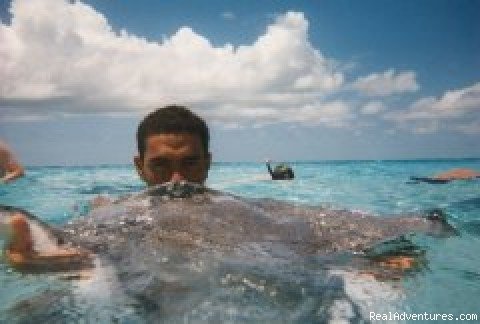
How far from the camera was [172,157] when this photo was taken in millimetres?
4422

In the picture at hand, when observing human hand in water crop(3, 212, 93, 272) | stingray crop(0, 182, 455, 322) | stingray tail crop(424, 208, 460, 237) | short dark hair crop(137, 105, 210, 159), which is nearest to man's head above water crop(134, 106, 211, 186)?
short dark hair crop(137, 105, 210, 159)

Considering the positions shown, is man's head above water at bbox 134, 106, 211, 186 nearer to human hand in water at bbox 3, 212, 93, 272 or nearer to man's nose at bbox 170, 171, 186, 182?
man's nose at bbox 170, 171, 186, 182

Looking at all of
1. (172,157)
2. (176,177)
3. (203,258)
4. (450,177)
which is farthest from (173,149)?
(450,177)

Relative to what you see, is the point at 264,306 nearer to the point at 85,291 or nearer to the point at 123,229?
the point at 85,291

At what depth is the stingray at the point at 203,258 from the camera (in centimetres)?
247

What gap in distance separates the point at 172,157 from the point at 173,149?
75 millimetres

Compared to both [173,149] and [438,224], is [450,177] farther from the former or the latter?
[173,149]

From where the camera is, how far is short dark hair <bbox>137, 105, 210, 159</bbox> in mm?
4496

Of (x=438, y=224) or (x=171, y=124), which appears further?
(x=438, y=224)

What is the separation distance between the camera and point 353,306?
8.69 ft

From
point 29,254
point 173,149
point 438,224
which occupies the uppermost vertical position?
point 173,149

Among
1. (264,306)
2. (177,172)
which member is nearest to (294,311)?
(264,306)

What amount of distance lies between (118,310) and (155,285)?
25 centimetres

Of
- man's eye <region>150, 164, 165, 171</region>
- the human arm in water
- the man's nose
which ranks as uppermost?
man's eye <region>150, 164, 165, 171</region>
